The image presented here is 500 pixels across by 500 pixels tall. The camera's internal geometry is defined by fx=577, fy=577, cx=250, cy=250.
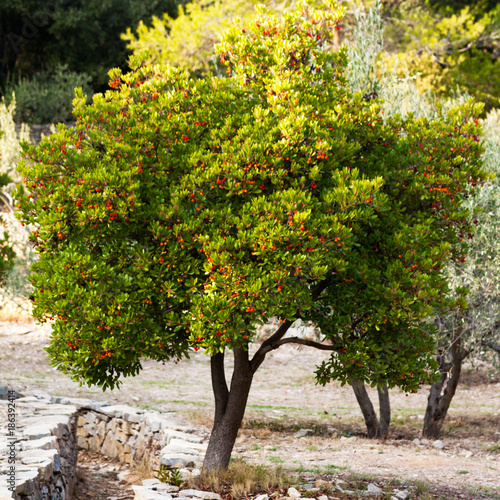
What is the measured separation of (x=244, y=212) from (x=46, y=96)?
32.9 meters

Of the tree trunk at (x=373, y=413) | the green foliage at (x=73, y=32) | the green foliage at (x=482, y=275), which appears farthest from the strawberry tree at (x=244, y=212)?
the green foliage at (x=73, y=32)

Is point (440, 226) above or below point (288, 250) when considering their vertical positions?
above

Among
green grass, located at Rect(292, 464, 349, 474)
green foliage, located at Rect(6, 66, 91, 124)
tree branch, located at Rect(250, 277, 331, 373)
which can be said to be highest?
green foliage, located at Rect(6, 66, 91, 124)

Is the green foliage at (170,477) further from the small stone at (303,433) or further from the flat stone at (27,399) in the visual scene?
the flat stone at (27,399)

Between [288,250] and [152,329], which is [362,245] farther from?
[152,329]

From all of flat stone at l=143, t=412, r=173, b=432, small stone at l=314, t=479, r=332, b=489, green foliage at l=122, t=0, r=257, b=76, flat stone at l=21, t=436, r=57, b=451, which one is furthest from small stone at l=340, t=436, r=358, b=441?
green foliage at l=122, t=0, r=257, b=76

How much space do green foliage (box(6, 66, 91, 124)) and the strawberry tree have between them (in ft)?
98.9

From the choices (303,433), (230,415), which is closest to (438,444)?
(303,433)

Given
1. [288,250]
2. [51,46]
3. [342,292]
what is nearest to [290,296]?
[288,250]

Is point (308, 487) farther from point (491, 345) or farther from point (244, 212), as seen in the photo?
point (491, 345)

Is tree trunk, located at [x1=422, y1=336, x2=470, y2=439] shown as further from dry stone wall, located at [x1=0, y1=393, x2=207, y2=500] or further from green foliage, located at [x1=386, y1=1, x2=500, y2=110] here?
green foliage, located at [x1=386, y1=1, x2=500, y2=110]

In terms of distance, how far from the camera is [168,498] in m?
7.31

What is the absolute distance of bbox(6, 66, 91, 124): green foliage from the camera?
35.1m

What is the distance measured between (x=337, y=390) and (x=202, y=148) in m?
15.9
